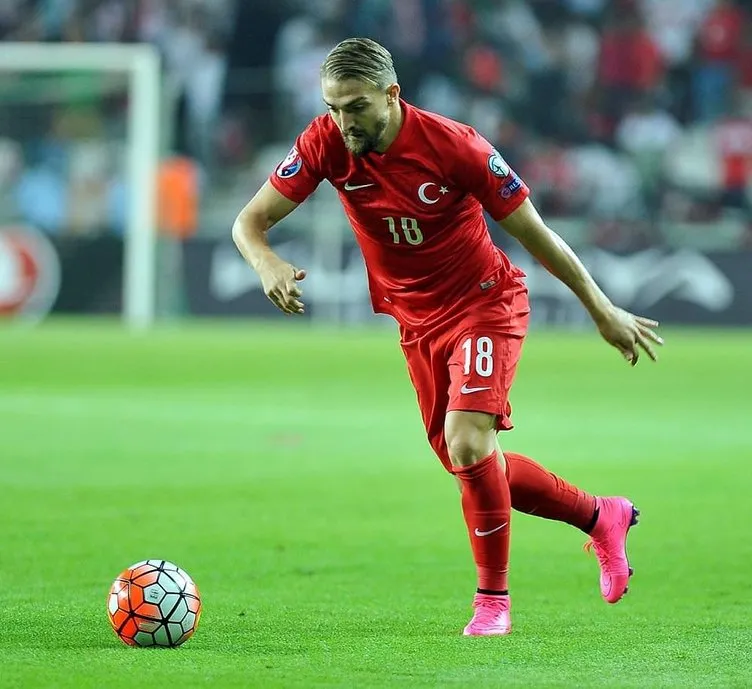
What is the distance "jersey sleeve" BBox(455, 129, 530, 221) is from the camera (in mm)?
5328

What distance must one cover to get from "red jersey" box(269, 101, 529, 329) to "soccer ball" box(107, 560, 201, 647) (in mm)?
1383

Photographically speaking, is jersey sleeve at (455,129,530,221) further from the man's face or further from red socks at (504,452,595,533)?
red socks at (504,452,595,533)

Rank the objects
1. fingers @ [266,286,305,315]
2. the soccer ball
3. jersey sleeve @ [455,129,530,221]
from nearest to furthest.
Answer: the soccer ball, fingers @ [266,286,305,315], jersey sleeve @ [455,129,530,221]

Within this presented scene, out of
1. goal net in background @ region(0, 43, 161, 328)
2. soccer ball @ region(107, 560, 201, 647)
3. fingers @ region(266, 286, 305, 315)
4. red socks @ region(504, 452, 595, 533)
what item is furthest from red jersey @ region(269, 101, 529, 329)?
goal net in background @ region(0, 43, 161, 328)

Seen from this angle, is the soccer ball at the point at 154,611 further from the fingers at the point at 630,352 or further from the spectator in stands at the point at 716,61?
the spectator in stands at the point at 716,61

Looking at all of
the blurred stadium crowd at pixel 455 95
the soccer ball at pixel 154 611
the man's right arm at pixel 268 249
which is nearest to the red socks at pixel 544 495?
the man's right arm at pixel 268 249

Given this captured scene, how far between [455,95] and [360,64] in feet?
65.0

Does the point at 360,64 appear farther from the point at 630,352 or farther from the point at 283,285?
the point at 630,352

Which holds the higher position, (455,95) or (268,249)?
(268,249)

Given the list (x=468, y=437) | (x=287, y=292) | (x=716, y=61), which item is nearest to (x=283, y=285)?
(x=287, y=292)

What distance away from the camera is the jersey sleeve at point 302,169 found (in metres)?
5.48

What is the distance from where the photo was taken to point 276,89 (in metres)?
24.8

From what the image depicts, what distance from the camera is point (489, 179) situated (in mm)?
5328

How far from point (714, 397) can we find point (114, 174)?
11.1 m
